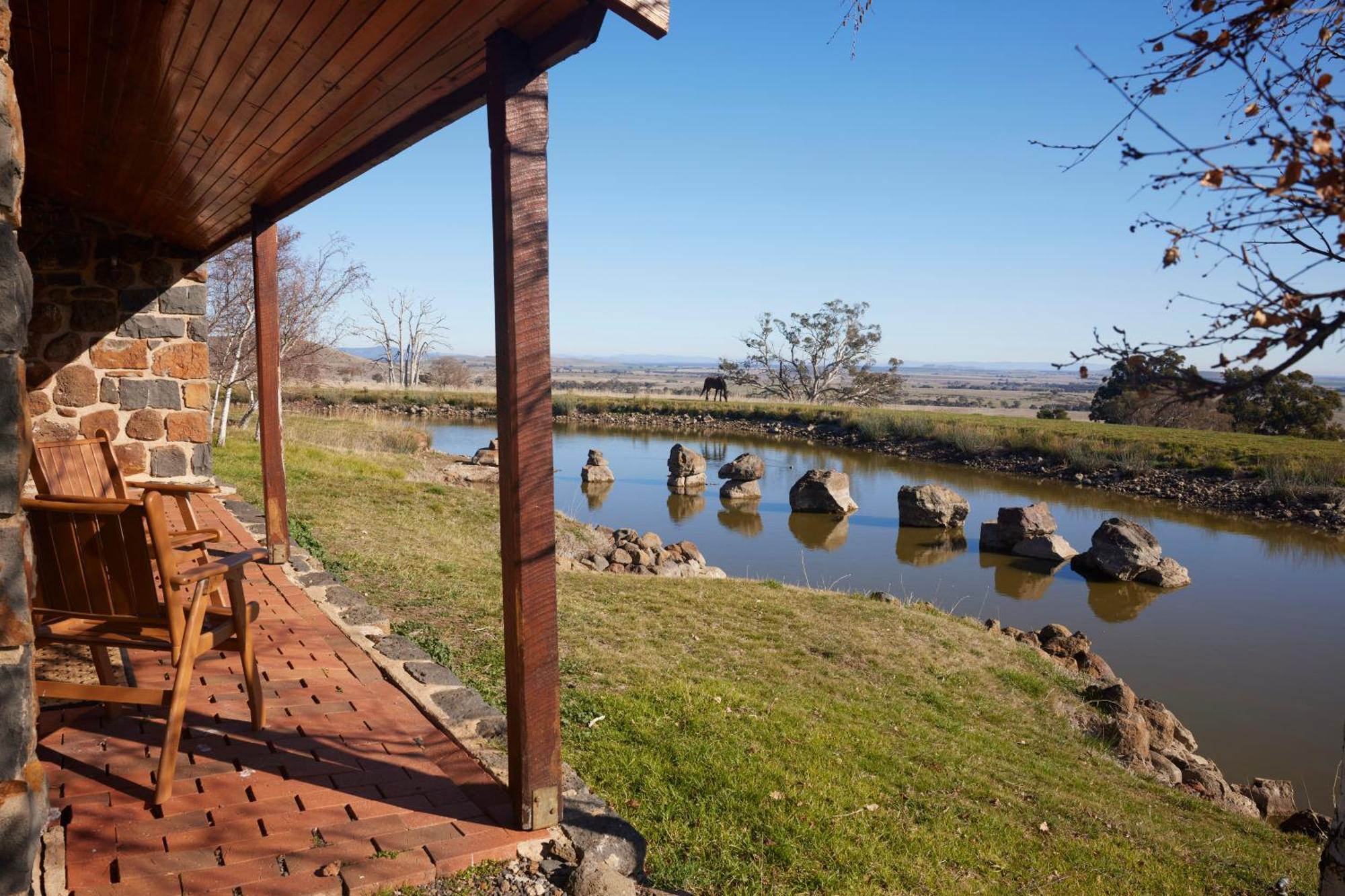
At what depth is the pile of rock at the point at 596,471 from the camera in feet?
58.8

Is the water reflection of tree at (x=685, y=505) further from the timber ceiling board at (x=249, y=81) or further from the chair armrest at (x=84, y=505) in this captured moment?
the chair armrest at (x=84, y=505)

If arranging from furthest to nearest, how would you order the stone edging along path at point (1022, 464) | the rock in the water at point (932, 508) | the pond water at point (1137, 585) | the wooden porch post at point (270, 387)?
the stone edging along path at point (1022, 464), the rock in the water at point (932, 508), the pond water at point (1137, 585), the wooden porch post at point (270, 387)

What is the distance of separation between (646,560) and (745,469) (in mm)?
7638

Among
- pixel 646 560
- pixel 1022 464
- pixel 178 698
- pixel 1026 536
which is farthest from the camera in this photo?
pixel 1022 464

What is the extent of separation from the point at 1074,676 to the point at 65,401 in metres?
8.15

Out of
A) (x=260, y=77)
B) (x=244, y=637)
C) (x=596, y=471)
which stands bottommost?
(x=596, y=471)

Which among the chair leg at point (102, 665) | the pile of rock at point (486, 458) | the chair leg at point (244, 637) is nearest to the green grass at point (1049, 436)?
the pile of rock at point (486, 458)

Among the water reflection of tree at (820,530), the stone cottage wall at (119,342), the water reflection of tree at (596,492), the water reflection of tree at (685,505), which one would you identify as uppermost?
the stone cottage wall at (119,342)

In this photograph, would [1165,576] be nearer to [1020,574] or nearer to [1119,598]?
[1119,598]

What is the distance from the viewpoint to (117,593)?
9.32 feet

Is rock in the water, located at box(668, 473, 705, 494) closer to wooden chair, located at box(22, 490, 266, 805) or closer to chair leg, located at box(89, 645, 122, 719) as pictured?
chair leg, located at box(89, 645, 122, 719)

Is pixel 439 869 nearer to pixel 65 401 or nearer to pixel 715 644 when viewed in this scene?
pixel 715 644

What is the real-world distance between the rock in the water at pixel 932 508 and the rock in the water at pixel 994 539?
1092 millimetres

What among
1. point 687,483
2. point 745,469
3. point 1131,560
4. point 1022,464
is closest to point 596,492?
point 687,483
